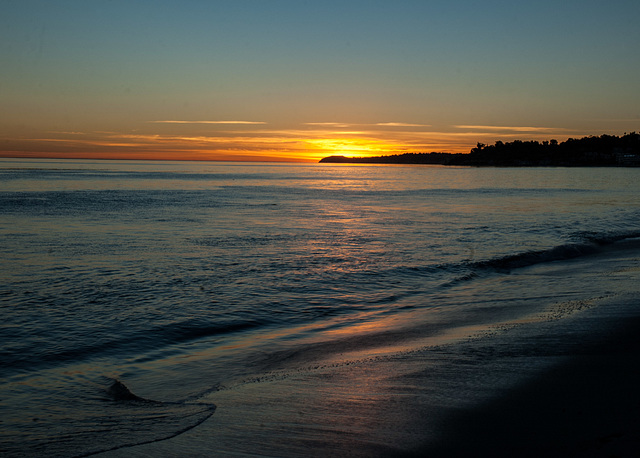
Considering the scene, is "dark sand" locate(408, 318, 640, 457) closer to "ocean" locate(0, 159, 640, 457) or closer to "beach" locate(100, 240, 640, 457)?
"beach" locate(100, 240, 640, 457)

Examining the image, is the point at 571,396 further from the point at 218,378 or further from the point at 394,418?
the point at 218,378

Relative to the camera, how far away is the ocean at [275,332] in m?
5.25

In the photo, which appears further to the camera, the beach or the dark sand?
the beach

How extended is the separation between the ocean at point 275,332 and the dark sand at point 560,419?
272 mm

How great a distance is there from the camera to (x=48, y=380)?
723cm

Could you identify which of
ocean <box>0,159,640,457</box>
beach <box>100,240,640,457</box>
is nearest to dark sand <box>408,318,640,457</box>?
beach <box>100,240,640,457</box>

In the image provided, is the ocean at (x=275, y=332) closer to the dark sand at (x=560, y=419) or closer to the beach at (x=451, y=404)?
the beach at (x=451, y=404)

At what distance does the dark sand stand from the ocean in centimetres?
27

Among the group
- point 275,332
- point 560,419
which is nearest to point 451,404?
point 560,419

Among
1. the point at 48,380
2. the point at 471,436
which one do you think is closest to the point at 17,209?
the point at 48,380

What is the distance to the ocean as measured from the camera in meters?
5.25

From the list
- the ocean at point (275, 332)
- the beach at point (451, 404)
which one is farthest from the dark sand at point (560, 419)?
the ocean at point (275, 332)

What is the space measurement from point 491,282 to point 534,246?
738 cm

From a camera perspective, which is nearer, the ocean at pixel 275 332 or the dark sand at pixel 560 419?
the dark sand at pixel 560 419
